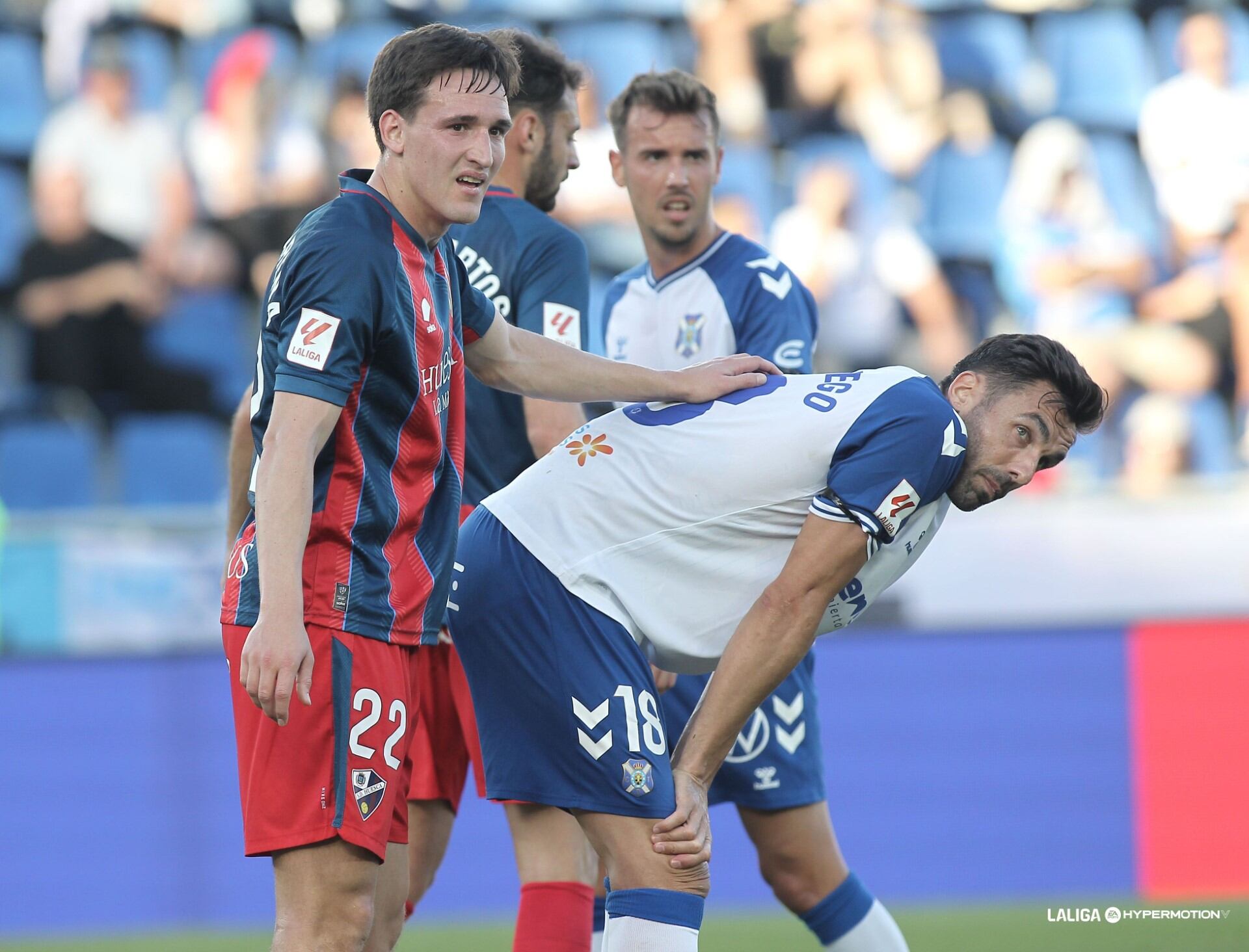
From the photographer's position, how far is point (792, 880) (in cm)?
402

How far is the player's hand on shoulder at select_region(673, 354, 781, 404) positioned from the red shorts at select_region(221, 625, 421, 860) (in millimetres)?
861

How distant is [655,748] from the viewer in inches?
120

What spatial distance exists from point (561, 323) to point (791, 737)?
122 centimetres

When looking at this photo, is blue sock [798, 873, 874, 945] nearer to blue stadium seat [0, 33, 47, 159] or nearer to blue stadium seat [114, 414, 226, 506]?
blue stadium seat [114, 414, 226, 506]

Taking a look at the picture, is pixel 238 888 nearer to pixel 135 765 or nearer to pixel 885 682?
pixel 135 765

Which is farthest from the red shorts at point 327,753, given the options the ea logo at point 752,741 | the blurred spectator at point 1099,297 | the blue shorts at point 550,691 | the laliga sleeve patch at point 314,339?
the blurred spectator at point 1099,297

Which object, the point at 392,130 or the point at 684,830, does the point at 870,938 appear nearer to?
the point at 684,830

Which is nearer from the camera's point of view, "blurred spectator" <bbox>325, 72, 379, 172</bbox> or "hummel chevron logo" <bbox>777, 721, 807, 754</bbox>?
"hummel chevron logo" <bbox>777, 721, 807, 754</bbox>

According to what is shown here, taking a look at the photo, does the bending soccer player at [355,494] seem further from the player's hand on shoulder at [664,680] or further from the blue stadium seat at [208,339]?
the blue stadium seat at [208,339]

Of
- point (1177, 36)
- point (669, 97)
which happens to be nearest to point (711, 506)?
point (669, 97)

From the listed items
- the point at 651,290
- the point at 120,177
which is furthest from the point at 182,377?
the point at 651,290

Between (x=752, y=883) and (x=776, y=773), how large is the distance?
10.0 feet

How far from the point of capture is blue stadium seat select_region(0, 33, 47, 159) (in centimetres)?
1008

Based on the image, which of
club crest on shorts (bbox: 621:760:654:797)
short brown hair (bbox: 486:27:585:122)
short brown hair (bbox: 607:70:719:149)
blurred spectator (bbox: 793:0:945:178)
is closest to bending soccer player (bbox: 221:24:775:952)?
club crest on shorts (bbox: 621:760:654:797)
